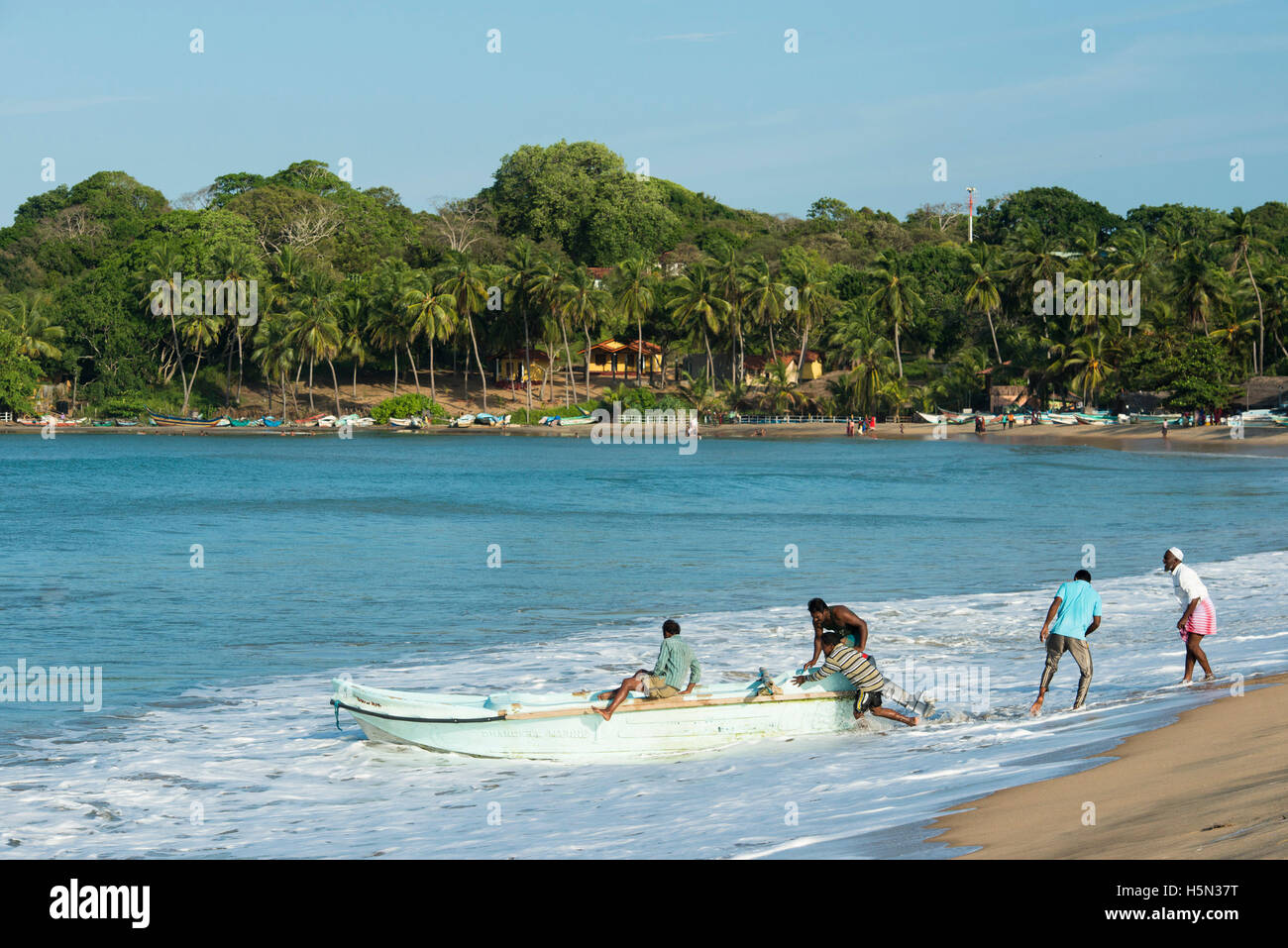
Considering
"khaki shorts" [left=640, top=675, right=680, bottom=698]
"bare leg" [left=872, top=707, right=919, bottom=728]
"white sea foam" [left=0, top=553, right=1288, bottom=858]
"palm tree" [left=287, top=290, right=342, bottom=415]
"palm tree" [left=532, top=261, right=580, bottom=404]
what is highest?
"palm tree" [left=532, top=261, right=580, bottom=404]

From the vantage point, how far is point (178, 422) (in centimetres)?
9694

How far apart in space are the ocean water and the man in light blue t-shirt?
0.50m

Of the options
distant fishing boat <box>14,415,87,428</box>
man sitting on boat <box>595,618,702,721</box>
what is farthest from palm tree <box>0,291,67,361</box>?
man sitting on boat <box>595,618,702,721</box>

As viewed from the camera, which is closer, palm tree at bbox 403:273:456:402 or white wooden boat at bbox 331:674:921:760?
white wooden boat at bbox 331:674:921:760

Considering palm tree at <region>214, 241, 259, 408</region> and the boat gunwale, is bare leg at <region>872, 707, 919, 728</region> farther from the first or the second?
palm tree at <region>214, 241, 259, 408</region>

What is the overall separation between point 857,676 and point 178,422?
307ft

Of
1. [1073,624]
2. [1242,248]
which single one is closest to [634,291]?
[1242,248]

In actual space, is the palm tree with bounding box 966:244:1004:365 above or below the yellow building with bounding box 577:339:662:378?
above

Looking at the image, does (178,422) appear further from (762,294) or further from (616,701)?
(616,701)

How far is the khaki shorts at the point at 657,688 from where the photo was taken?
40.7ft

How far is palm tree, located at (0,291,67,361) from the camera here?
300 feet

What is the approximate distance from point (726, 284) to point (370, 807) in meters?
82.7

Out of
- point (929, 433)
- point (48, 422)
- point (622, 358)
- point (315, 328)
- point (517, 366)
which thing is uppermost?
point (315, 328)
